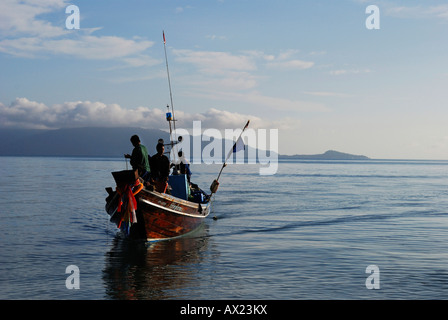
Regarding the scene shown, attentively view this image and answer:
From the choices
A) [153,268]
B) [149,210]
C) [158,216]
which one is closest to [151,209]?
[149,210]

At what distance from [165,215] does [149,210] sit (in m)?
0.91

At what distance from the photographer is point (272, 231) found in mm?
19391

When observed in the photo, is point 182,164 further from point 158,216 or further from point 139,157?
point 139,157

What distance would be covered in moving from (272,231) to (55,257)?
8963 mm

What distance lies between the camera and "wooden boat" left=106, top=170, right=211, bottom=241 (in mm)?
14070

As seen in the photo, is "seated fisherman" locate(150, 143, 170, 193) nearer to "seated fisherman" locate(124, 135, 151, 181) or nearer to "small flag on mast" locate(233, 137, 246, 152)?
"seated fisherman" locate(124, 135, 151, 181)

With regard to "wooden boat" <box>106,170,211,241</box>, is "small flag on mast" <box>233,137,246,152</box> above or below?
above

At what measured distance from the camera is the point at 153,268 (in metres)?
12.8

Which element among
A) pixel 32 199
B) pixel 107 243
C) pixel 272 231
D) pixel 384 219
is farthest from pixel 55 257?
pixel 32 199

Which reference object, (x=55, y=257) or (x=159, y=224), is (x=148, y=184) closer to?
(x=159, y=224)

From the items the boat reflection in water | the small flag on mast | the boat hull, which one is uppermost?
the small flag on mast

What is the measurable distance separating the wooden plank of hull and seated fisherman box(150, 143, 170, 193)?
530 mm

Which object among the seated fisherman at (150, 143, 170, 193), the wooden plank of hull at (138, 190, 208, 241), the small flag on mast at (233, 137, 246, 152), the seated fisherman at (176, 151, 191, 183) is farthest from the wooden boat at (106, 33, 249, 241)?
the small flag on mast at (233, 137, 246, 152)
